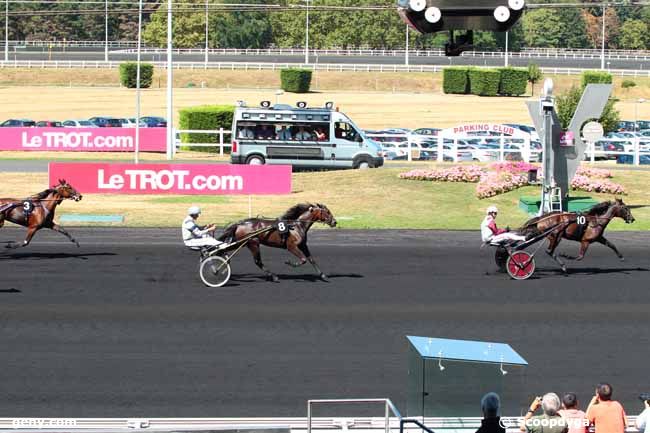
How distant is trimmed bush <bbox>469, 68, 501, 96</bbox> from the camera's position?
293ft

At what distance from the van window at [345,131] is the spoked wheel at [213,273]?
819 inches

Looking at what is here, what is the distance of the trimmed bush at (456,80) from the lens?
91.0 meters

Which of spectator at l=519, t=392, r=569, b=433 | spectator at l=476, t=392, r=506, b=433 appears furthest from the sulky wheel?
spectator at l=476, t=392, r=506, b=433

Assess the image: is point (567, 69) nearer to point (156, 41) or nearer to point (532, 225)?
point (156, 41)

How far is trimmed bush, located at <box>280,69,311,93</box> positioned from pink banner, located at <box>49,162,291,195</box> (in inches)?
2071

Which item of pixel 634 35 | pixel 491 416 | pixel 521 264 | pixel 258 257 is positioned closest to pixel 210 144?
pixel 258 257

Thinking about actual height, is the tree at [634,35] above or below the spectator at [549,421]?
above

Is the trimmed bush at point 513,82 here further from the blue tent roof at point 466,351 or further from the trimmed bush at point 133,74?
the blue tent roof at point 466,351

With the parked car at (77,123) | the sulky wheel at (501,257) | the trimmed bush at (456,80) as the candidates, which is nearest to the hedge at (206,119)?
the parked car at (77,123)

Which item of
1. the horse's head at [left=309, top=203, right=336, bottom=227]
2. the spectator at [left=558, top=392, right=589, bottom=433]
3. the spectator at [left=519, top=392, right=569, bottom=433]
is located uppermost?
the horse's head at [left=309, top=203, right=336, bottom=227]

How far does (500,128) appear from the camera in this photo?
43844 millimetres

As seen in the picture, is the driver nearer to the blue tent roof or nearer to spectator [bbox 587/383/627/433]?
the blue tent roof

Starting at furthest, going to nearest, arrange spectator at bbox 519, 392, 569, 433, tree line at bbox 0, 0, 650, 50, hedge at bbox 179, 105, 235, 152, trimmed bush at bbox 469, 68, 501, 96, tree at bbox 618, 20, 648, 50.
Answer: tree at bbox 618, 20, 648, 50 < tree line at bbox 0, 0, 650, 50 < trimmed bush at bbox 469, 68, 501, 96 < hedge at bbox 179, 105, 235, 152 < spectator at bbox 519, 392, 569, 433

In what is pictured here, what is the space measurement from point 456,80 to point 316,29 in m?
36.5
